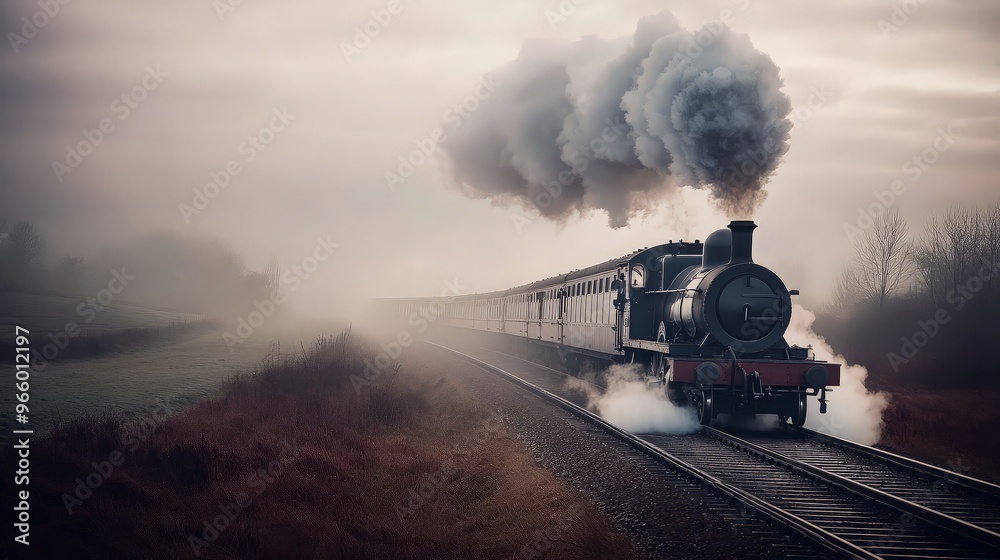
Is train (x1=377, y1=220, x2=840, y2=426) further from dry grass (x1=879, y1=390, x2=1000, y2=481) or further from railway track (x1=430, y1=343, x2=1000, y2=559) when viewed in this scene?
dry grass (x1=879, y1=390, x2=1000, y2=481)

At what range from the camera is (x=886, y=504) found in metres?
7.49

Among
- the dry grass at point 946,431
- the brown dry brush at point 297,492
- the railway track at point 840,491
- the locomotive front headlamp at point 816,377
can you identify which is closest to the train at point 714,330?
the locomotive front headlamp at point 816,377

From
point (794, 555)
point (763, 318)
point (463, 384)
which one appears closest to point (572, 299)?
point (463, 384)

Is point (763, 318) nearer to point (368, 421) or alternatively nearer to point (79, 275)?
point (368, 421)

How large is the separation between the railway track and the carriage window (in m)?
3.73

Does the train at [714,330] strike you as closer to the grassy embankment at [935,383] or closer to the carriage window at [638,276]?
the carriage window at [638,276]

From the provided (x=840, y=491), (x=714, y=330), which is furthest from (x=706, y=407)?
(x=840, y=491)

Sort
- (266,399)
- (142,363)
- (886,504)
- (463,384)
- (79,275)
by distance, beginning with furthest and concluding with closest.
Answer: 1. (79,275)
2. (142,363)
3. (463,384)
4. (266,399)
5. (886,504)

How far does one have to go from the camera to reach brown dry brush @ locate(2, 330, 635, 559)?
672cm

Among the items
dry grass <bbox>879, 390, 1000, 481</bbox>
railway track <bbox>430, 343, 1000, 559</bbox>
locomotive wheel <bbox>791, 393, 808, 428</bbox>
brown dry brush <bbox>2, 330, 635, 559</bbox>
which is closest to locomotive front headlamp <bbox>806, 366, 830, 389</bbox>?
locomotive wheel <bbox>791, 393, 808, 428</bbox>

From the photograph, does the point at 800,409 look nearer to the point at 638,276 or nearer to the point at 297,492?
the point at 638,276

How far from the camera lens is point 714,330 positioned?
1209cm

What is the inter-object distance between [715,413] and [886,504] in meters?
4.78

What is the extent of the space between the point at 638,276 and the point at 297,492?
8908mm
